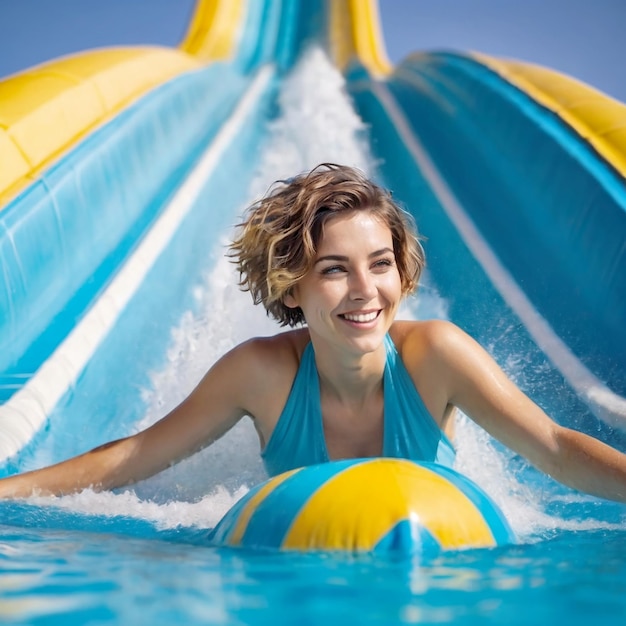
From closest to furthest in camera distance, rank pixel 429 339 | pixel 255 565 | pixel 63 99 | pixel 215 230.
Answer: pixel 255 565
pixel 429 339
pixel 63 99
pixel 215 230

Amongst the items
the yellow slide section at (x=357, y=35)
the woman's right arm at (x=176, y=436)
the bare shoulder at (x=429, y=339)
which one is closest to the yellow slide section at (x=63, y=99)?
the woman's right arm at (x=176, y=436)

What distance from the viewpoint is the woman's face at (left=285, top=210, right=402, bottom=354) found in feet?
5.77

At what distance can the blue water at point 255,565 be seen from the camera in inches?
40.7

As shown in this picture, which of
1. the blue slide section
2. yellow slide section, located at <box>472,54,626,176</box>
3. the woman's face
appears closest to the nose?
the woman's face

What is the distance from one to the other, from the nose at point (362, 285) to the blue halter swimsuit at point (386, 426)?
256 millimetres

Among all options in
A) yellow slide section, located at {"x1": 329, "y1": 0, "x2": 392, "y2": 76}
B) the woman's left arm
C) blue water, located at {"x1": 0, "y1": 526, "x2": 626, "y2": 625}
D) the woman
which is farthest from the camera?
yellow slide section, located at {"x1": 329, "y1": 0, "x2": 392, "y2": 76}

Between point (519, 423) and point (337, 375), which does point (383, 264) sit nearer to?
point (337, 375)

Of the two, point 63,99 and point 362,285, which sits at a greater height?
point 63,99

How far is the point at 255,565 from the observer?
1278 millimetres

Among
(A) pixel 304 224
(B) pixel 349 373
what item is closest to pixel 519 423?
(B) pixel 349 373

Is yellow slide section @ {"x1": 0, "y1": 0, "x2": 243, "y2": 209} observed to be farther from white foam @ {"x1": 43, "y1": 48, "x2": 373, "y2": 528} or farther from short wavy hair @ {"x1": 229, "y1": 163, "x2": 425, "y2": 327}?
short wavy hair @ {"x1": 229, "y1": 163, "x2": 425, "y2": 327}

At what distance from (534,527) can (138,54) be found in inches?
160

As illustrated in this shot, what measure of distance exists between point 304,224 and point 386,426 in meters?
0.47

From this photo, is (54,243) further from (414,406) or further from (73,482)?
(414,406)
